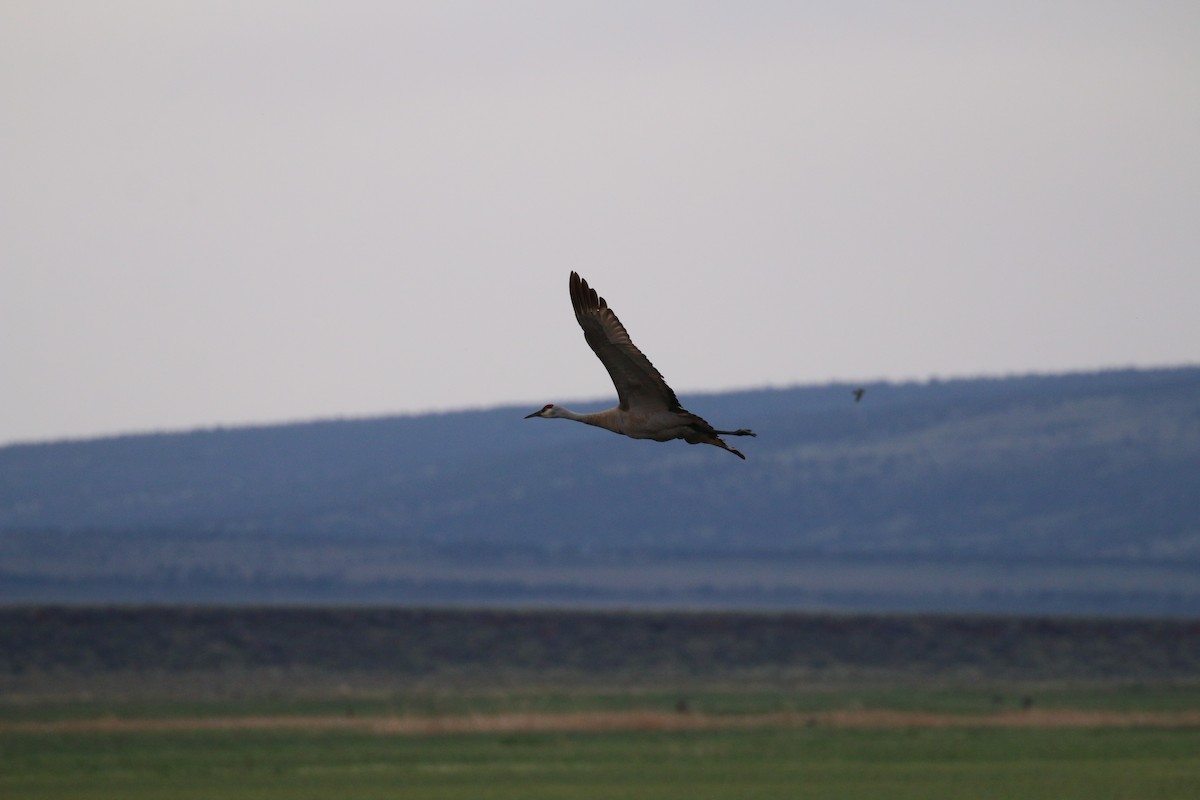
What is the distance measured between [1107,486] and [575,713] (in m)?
123

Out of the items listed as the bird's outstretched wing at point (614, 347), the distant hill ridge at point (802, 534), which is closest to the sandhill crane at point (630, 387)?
the bird's outstretched wing at point (614, 347)

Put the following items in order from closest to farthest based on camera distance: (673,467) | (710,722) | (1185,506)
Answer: (710,722), (1185,506), (673,467)

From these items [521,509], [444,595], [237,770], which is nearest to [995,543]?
[521,509]

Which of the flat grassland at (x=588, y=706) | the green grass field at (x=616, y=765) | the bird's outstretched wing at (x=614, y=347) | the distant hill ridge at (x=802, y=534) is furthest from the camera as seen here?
the distant hill ridge at (x=802, y=534)

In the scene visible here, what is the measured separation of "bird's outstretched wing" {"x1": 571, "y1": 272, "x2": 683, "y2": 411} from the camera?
66.4 feet

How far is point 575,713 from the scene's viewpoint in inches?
2195

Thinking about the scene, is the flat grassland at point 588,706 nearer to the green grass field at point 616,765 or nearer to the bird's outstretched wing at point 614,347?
the green grass field at point 616,765

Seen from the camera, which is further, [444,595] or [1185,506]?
[1185,506]

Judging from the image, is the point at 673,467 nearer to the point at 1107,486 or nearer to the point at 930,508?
the point at 930,508

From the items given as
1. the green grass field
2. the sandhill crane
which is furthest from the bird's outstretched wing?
the green grass field

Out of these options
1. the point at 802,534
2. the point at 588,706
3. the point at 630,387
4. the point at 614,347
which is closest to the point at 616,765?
the point at 588,706

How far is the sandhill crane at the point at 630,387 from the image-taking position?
2027 cm

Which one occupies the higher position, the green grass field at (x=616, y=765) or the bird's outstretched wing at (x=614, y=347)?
the bird's outstretched wing at (x=614, y=347)

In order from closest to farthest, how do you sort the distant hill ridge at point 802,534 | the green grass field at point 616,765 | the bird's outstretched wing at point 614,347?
1. the bird's outstretched wing at point 614,347
2. the green grass field at point 616,765
3. the distant hill ridge at point 802,534
